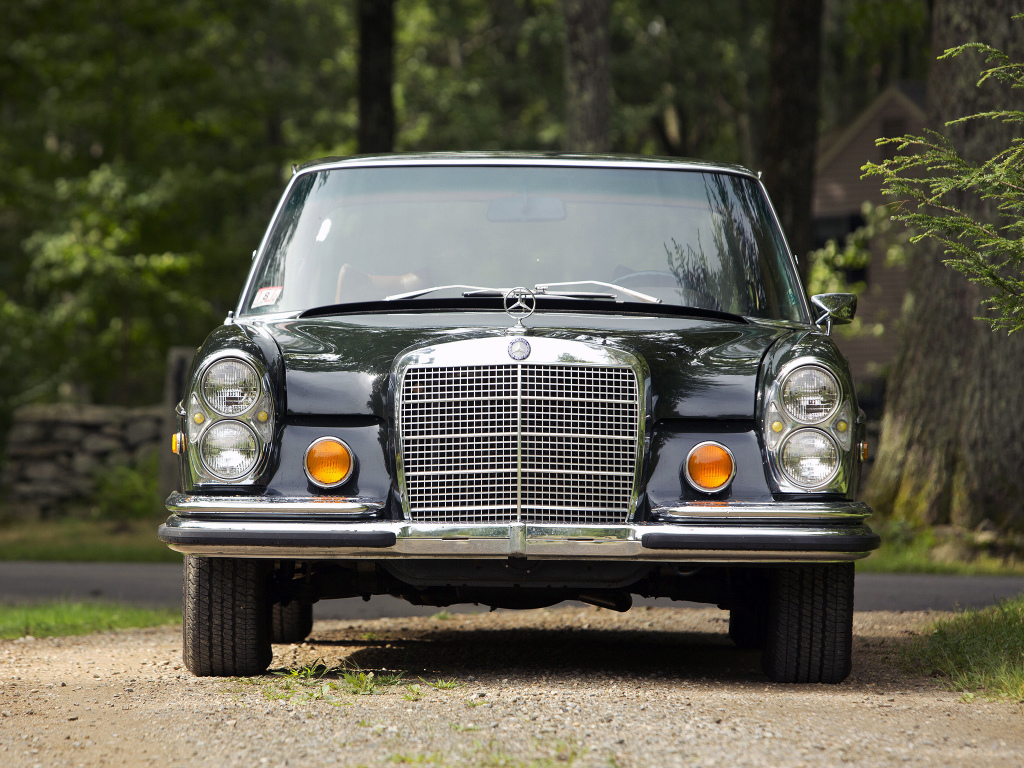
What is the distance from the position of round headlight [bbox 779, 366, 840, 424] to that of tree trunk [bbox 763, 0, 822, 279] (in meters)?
10.4

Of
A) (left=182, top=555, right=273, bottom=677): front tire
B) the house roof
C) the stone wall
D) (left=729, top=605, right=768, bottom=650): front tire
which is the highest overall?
the house roof

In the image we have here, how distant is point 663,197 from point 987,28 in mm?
5224

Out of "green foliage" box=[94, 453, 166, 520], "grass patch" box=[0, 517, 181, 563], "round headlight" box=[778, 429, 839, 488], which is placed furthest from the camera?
"green foliage" box=[94, 453, 166, 520]

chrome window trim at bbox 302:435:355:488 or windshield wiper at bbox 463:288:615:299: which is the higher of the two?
windshield wiper at bbox 463:288:615:299

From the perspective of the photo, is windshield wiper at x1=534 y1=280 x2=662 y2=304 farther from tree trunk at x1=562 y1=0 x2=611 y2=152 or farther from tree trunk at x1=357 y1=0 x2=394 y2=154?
tree trunk at x1=357 y1=0 x2=394 y2=154

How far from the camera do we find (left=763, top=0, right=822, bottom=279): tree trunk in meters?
14.6

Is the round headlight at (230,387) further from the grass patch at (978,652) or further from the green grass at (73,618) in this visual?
the green grass at (73,618)

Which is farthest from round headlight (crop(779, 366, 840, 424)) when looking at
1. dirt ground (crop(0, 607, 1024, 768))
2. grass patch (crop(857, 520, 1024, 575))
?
grass patch (crop(857, 520, 1024, 575))

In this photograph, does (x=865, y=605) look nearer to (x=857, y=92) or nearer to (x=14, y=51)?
(x=14, y=51)

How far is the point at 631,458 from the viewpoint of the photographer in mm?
4508

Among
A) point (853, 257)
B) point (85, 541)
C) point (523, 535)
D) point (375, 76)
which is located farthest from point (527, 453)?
point (853, 257)

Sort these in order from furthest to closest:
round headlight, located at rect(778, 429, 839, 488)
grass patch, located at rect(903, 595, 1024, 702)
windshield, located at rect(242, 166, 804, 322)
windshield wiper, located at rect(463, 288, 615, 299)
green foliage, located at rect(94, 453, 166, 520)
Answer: green foliage, located at rect(94, 453, 166, 520) < windshield, located at rect(242, 166, 804, 322) < windshield wiper, located at rect(463, 288, 615, 299) < grass patch, located at rect(903, 595, 1024, 702) < round headlight, located at rect(778, 429, 839, 488)

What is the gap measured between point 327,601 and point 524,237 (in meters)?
4.92

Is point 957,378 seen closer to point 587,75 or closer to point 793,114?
point 793,114
